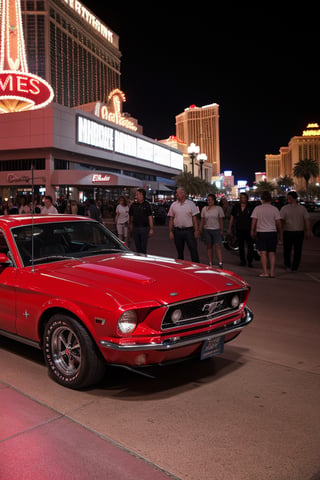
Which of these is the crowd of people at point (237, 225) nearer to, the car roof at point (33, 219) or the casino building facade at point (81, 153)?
the casino building facade at point (81, 153)

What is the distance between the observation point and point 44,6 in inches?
4624

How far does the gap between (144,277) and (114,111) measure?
198ft

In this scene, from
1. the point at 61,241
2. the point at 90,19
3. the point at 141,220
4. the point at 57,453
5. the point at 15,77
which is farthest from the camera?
the point at 90,19

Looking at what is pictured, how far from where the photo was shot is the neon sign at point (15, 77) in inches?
1698

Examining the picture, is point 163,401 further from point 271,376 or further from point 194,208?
point 194,208

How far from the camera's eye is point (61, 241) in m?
5.09

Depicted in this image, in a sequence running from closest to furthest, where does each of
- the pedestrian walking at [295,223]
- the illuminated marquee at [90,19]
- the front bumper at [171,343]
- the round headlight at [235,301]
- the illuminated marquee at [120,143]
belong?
the front bumper at [171,343] → the round headlight at [235,301] → the pedestrian walking at [295,223] → the illuminated marquee at [120,143] → the illuminated marquee at [90,19]

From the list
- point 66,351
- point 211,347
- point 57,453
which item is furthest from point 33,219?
point 57,453

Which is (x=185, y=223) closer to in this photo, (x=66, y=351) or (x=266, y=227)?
(x=266, y=227)

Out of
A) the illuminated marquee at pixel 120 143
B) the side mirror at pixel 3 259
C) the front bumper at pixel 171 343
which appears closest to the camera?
the front bumper at pixel 171 343

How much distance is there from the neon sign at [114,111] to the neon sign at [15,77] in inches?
472

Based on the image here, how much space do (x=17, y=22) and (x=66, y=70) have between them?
3423 inches

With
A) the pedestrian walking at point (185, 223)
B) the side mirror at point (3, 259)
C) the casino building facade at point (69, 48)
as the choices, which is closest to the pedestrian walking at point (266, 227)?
the pedestrian walking at point (185, 223)

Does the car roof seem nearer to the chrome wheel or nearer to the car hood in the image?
the car hood
